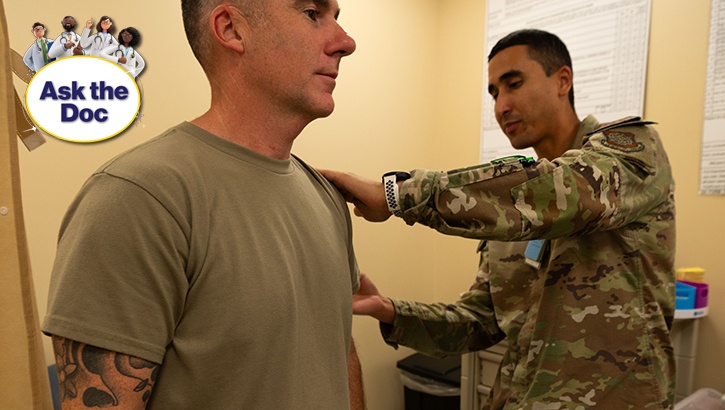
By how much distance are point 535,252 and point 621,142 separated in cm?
38

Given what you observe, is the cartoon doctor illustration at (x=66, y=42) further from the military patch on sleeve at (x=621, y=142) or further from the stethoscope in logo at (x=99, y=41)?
the military patch on sleeve at (x=621, y=142)

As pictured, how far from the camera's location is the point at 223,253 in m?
0.67

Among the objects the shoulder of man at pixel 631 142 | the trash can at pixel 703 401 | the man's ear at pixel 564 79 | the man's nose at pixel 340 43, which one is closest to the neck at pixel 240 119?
the man's nose at pixel 340 43

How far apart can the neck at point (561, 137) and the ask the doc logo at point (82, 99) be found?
1424 mm

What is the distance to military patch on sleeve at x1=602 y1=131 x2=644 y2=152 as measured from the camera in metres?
1.17

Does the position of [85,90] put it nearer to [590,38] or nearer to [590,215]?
[590,215]

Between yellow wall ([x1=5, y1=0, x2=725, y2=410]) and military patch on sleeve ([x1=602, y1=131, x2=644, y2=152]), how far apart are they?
1.16 m

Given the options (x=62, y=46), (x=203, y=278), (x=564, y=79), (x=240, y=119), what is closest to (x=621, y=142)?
(x=564, y=79)

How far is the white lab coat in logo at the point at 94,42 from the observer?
1.51 metres

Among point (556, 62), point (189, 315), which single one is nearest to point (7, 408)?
point (189, 315)

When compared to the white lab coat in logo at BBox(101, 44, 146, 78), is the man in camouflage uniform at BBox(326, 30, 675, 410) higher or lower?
lower

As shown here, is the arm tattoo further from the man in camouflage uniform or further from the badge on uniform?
the badge on uniform

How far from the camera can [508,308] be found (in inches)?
58.0

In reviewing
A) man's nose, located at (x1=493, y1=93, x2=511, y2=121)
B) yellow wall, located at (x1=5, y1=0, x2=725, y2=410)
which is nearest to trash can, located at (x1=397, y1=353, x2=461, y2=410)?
yellow wall, located at (x1=5, y1=0, x2=725, y2=410)
